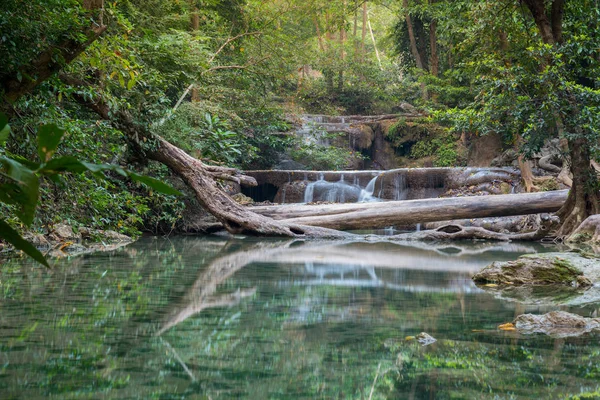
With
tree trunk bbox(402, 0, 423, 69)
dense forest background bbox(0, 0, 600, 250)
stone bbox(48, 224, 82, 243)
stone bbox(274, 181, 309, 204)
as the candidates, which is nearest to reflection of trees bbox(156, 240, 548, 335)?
dense forest background bbox(0, 0, 600, 250)

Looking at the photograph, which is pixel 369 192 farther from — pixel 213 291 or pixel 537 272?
pixel 213 291

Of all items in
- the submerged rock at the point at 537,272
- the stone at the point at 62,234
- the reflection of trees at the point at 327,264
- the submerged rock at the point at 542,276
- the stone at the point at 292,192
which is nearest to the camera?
the reflection of trees at the point at 327,264

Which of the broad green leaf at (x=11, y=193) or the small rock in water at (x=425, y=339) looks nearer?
the broad green leaf at (x=11, y=193)

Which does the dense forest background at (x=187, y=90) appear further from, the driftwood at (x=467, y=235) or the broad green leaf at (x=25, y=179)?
the driftwood at (x=467, y=235)

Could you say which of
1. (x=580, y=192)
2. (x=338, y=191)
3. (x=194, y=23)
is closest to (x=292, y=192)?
(x=338, y=191)

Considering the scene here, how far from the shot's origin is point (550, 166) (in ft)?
50.6

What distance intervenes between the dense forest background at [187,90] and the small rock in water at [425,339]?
1.69 meters

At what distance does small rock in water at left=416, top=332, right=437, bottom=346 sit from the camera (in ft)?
8.05

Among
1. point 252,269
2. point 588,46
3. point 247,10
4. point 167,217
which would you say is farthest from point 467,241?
point 247,10

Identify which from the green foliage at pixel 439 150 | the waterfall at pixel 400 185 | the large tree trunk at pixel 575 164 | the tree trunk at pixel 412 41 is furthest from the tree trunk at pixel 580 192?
the tree trunk at pixel 412 41

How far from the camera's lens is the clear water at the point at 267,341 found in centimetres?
179

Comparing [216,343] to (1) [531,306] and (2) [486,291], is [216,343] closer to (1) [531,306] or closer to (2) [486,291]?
(1) [531,306]

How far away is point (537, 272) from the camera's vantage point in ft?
16.0

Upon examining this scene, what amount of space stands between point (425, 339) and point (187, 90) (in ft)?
29.8
